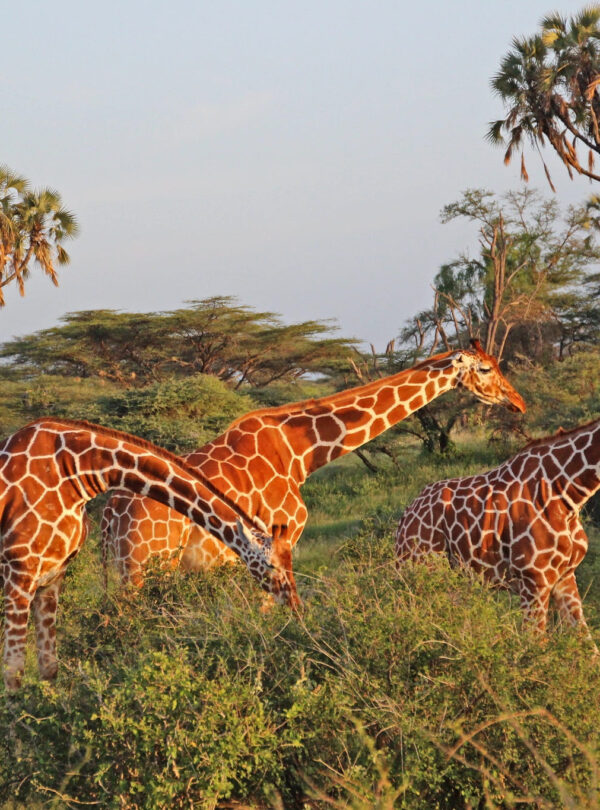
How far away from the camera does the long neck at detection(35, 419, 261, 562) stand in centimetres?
667

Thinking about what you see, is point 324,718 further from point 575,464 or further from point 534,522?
point 575,464

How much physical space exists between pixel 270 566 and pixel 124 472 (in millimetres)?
1225

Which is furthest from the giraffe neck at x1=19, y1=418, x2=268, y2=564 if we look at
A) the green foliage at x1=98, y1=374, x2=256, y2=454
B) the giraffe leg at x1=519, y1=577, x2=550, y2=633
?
the green foliage at x1=98, y1=374, x2=256, y2=454

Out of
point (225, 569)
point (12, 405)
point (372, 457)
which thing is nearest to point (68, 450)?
point (225, 569)

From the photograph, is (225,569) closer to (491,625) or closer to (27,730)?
(27,730)

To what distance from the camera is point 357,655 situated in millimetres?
4844

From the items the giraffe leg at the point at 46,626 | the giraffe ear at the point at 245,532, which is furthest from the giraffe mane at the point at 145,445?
the giraffe leg at the point at 46,626

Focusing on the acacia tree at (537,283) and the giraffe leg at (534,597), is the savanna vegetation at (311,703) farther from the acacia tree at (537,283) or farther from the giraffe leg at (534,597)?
the acacia tree at (537,283)

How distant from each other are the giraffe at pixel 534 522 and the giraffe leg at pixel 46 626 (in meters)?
3.05

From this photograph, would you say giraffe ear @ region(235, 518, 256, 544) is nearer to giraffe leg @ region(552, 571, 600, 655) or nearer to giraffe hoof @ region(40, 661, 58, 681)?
giraffe hoof @ region(40, 661, 58, 681)

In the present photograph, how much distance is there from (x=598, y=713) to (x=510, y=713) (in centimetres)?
56

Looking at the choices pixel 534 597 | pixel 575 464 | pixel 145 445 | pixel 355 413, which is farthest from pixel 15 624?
pixel 575 464

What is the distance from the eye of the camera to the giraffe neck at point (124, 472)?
668cm

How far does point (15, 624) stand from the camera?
6.50 meters
